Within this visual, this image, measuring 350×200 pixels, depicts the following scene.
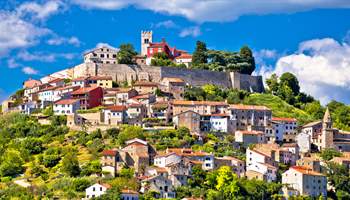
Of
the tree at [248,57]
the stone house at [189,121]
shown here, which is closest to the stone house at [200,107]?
the stone house at [189,121]

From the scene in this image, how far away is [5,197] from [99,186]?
7.40 m

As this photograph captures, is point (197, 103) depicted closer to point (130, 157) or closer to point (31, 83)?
point (130, 157)

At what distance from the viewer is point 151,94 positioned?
82438 millimetres

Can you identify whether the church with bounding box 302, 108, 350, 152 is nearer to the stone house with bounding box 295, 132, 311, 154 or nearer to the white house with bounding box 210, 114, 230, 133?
the stone house with bounding box 295, 132, 311, 154

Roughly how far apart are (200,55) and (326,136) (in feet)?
75.2

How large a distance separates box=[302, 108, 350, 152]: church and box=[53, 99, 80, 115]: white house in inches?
770

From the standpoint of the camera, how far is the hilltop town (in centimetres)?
6638

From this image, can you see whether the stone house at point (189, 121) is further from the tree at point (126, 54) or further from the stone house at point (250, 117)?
the tree at point (126, 54)

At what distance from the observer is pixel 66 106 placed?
81062 millimetres

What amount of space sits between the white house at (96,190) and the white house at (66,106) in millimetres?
18289

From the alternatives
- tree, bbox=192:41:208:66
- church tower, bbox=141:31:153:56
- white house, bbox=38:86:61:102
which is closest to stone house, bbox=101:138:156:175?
white house, bbox=38:86:61:102

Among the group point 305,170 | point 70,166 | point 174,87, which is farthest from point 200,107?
point 70,166

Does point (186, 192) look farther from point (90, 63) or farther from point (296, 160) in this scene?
point (90, 63)

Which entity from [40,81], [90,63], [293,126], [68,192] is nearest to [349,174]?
[293,126]
